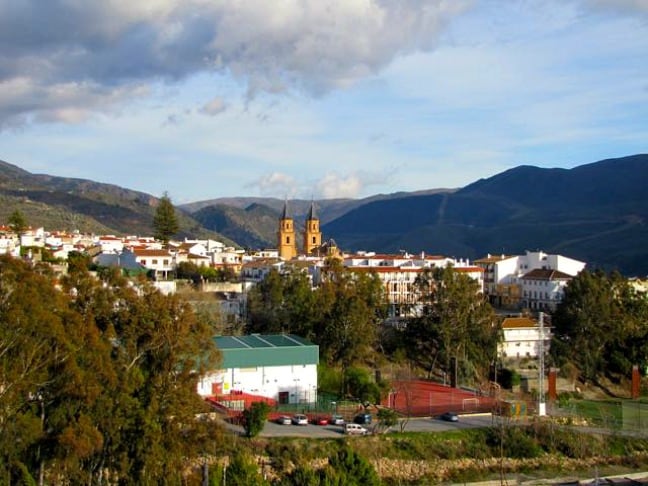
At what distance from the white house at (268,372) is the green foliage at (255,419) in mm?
4952

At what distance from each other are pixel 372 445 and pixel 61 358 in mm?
12385

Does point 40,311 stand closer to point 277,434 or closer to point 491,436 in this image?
point 277,434

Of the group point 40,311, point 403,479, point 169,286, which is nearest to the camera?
point 40,311

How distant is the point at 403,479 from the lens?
85.3 ft

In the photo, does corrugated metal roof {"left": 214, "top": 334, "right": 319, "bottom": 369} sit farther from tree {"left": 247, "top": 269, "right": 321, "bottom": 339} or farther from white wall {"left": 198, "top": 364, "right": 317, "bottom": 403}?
tree {"left": 247, "top": 269, "right": 321, "bottom": 339}

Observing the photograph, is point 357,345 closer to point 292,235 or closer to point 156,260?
point 156,260

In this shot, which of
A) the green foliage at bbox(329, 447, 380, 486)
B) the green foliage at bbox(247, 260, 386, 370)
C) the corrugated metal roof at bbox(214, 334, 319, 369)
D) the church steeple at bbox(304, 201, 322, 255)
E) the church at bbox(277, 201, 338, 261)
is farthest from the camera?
the church steeple at bbox(304, 201, 322, 255)

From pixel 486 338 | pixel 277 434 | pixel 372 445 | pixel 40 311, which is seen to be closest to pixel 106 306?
pixel 40 311

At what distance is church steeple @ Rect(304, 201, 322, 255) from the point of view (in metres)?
82.2

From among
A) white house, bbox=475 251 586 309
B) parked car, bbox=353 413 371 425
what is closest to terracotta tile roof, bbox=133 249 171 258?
white house, bbox=475 251 586 309

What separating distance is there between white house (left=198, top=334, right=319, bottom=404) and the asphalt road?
329cm

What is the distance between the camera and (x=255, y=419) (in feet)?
82.6

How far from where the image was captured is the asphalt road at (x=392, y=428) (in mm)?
26594

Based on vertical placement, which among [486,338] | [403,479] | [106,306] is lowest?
[403,479]
